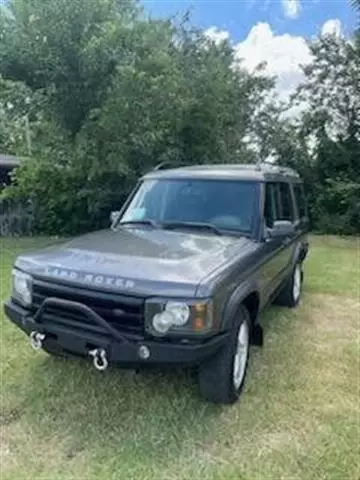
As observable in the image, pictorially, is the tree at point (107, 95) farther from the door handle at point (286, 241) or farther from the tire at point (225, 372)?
the tire at point (225, 372)

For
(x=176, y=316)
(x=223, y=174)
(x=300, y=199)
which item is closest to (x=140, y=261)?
(x=176, y=316)

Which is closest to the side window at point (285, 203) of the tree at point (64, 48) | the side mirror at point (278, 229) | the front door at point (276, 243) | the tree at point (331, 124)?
the front door at point (276, 243)

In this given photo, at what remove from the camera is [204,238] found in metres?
4.64

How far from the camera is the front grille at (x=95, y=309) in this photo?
11.6ft

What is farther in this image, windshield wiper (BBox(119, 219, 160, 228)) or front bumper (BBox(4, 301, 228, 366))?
windshield wiper (BBox(119, 219, 160, 228))

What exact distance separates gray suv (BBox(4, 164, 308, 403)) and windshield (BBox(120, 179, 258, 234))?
1cm

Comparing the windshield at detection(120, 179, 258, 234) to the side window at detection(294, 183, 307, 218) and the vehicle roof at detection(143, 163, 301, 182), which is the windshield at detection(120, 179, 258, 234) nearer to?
the vehicle roof at detection(143, 163, 301, 182)

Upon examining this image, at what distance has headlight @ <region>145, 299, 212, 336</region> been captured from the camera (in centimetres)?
345

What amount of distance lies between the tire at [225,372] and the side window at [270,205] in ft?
4.09

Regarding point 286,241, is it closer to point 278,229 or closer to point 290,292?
point 278,229

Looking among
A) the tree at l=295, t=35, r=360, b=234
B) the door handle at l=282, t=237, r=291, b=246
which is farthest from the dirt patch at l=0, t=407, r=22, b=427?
the tree at l=295, t=35, r=360, b=234

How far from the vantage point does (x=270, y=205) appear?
5.40 m

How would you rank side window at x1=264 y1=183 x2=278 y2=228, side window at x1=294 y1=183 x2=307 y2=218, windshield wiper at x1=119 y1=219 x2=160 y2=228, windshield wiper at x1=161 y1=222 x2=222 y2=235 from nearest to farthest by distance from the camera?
windshield wiper at x1=161 y1=222 x2=222 y2=235
windshield wiper at x1=119 y1=219 x2=160 y2=228
side window at x1=264 y1=183 x2=278 y2=228
side window at x1=294 y1=183 x2=307 y2=218

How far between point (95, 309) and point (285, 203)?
3292mm
